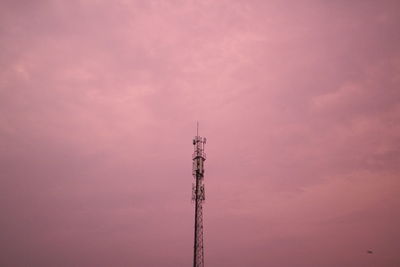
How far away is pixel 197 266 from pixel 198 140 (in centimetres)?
1922

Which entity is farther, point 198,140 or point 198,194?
point 198,140

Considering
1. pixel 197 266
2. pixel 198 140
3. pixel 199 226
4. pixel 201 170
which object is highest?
pixel 198 140

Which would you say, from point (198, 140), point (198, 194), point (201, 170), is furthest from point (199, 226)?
point (198, 140)

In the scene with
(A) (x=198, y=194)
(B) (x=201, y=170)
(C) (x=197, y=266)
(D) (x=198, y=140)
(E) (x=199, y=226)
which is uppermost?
(D) (x=198, y=140)

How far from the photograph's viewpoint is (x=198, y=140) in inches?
2122

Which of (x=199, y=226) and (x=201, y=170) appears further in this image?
(x=201, y=170)

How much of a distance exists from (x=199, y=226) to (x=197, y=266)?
18.3 ft

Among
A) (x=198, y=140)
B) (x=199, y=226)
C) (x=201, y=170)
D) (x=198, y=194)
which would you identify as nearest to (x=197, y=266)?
(x=199, y=226)

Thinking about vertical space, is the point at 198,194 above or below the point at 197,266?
above

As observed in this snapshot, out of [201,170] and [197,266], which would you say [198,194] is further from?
[197,266]

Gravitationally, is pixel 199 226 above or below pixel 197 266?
above

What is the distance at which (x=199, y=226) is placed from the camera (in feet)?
161

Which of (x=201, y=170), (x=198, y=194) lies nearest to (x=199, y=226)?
(x=198, y=194)

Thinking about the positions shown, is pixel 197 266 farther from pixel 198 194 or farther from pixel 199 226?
pixel 198 194
